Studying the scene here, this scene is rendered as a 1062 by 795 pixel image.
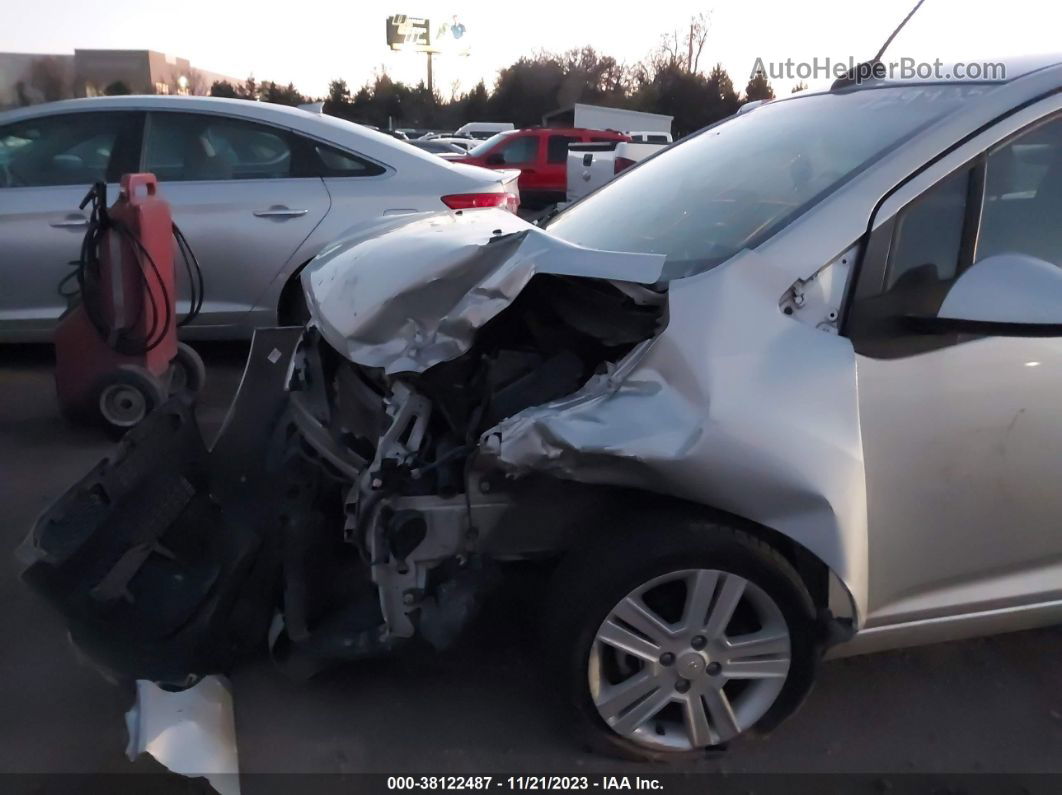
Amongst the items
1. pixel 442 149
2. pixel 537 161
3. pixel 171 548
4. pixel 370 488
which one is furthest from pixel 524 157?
pixel 370 488

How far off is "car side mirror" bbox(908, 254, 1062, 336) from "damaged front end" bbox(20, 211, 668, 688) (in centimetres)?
74

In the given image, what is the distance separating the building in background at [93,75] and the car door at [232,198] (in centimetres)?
1824

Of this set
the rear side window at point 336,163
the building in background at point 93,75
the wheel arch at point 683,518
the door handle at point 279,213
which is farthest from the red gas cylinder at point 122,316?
the building in background at point 93,75

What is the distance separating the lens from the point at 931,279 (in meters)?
2.62

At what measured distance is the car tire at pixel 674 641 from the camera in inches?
100

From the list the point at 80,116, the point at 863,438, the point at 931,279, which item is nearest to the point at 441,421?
the point at 863,438

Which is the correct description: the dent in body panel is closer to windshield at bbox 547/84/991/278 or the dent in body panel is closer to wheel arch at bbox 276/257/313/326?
windshield at bbox 547/84/991/278

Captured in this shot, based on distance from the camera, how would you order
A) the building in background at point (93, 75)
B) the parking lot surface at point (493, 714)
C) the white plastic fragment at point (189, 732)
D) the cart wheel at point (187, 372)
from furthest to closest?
the building in background at point (93, 75)
the cart wheel at point (187, 372)
the parking lot surface at point (493, 714)
the white plastic fragment at point (189, 732)

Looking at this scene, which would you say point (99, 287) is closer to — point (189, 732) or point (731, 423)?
point (189, 732)

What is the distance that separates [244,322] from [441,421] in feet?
11.5

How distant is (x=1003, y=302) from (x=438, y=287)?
57.8 inches

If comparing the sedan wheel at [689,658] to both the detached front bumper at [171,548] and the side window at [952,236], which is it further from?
the detached front bumper at [171,548]

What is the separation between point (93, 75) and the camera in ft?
103

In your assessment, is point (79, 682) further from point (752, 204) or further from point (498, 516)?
point (752, 204)
